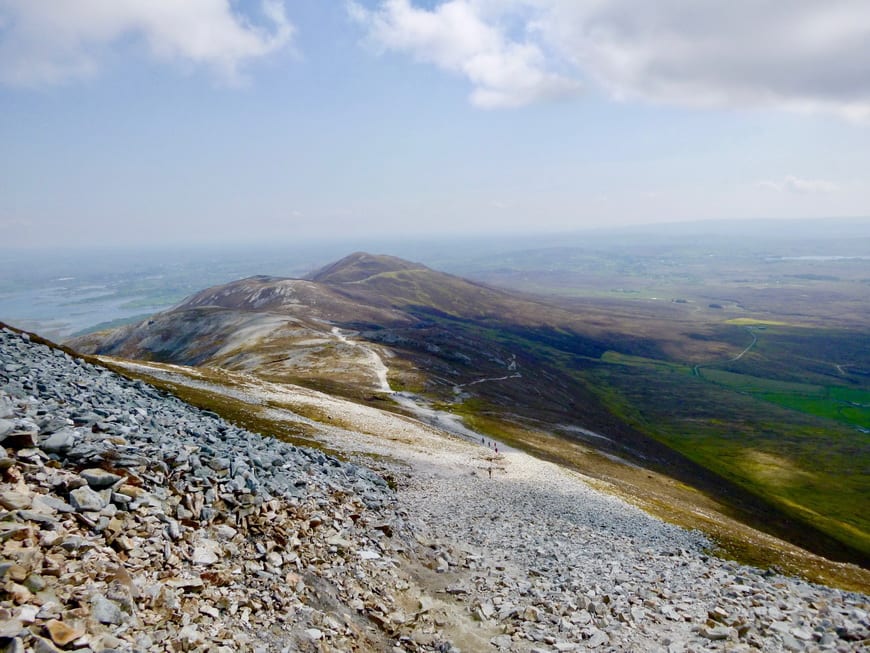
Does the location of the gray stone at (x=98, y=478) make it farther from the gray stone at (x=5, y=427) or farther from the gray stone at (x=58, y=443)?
the gray stone at (x=5, y=427)

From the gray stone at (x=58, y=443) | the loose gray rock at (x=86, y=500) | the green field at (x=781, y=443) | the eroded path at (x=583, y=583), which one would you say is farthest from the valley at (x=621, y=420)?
the loose gray rock at (x=86, y=500)

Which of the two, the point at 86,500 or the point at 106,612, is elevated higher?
the point at 86,500

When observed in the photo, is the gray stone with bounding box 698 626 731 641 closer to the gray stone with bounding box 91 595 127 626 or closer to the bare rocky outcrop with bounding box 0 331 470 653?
the bare rocky outcrop with bounding box 0 331 470 653

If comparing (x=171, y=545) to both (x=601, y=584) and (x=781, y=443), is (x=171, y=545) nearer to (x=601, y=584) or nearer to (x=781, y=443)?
(x=601, y=584)

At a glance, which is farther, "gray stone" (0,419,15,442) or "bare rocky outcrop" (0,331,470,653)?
"gray stone" (0,419,15,442)

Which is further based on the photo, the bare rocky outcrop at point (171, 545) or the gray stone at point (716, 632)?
the gray stone at point (716, 632)

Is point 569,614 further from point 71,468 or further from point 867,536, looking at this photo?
point 867,536

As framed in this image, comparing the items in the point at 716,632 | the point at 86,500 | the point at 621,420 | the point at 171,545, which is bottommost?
the point at 621,420

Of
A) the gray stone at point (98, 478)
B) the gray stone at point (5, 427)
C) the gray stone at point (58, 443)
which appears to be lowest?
the gray stone at point (98, 478)

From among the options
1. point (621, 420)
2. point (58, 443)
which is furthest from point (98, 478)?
point (621, 420)

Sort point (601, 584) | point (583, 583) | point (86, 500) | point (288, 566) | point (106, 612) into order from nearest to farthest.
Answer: point (106, 612)
point (86, 500)
point (288, 566)
point (583, 583)
point (601, 584)

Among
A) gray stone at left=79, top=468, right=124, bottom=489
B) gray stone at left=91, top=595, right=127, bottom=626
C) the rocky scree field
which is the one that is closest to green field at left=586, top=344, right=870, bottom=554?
the rocky scree field
